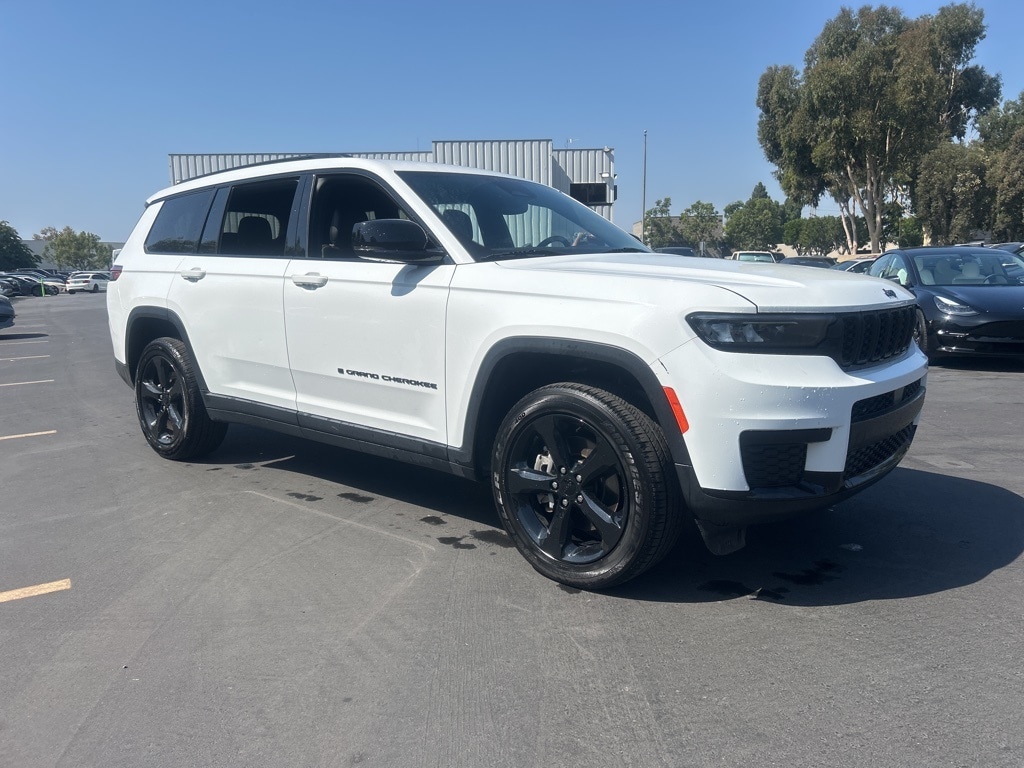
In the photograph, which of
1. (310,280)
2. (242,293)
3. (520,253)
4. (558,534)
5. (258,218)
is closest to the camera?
(558,534)

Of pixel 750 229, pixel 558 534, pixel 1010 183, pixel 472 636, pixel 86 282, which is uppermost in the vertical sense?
pixel 1010 183

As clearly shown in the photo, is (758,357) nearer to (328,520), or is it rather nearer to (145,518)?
(328,520)

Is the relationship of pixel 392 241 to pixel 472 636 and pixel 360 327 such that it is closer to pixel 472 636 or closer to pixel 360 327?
pixel 360 327

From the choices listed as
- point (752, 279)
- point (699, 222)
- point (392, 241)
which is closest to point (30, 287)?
point (699, 222)

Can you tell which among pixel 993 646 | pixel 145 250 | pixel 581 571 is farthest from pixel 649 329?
pixel 145 250

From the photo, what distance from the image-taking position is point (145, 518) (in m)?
4.75

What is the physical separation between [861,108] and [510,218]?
34137 mm

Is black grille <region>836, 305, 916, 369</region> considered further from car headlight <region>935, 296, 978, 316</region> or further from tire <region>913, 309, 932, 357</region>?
tire <region>913, 309, 932, 357</region>

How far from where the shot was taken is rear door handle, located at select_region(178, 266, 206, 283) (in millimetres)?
5305

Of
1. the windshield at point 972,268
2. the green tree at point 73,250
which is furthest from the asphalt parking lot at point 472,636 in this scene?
the green tree at point 73,250

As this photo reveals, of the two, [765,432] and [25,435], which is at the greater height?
[765,432]

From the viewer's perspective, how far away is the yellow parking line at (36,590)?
3704mm

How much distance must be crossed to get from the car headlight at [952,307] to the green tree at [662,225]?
1945 inches

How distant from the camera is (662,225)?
63.5 metres
